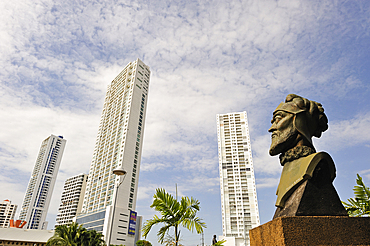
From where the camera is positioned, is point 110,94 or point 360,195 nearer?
point 360,195

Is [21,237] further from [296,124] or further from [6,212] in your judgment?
[6,212]

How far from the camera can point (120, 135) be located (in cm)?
6500

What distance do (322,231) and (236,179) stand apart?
63809 mm

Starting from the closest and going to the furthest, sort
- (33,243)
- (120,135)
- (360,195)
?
(360,195) < (33,243) < (120,135)

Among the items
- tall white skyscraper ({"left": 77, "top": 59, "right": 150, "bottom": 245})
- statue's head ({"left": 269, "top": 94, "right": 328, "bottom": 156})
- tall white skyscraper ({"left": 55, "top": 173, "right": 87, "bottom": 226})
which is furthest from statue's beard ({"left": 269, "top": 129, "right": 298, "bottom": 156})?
tall white skyscraper ({"left": 55, "top": 173, "right": 87, "bottom": 226})

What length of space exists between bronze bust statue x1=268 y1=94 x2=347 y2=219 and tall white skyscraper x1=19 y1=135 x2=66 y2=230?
125318mm

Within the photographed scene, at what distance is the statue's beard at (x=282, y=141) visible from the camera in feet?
14.1

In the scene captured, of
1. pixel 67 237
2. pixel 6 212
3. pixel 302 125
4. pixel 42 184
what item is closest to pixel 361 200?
pixel 302 125

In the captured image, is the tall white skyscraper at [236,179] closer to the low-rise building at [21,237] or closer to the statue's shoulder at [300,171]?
the low-rise building at [21,237]

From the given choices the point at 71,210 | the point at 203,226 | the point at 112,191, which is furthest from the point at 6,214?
the point at 203,226

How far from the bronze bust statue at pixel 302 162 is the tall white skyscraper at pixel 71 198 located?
343ft

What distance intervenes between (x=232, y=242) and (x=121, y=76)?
194 ft

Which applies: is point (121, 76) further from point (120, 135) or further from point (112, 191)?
point (112, 191)

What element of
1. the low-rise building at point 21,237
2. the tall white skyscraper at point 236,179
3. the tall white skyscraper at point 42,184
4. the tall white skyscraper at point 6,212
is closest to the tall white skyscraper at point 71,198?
the tall white skyscraper at point 42,184
